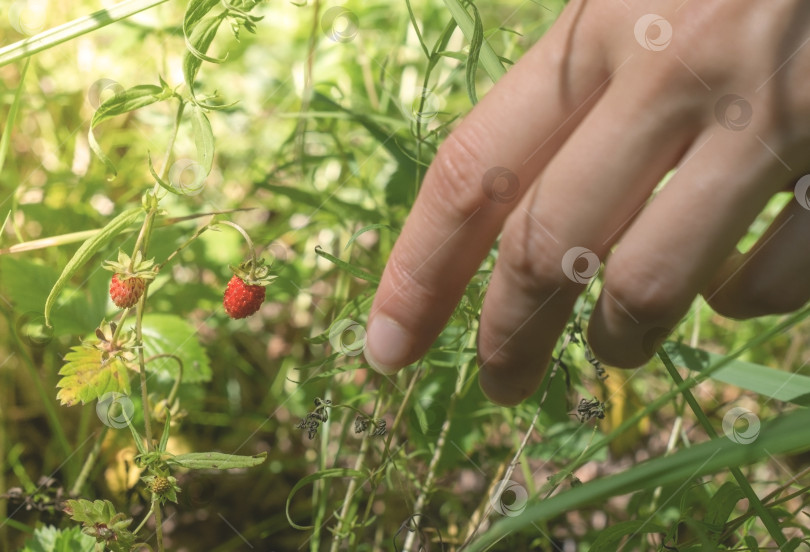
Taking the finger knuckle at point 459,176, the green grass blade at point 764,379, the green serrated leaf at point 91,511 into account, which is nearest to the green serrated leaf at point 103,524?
the green serrated leaf at point 91,511

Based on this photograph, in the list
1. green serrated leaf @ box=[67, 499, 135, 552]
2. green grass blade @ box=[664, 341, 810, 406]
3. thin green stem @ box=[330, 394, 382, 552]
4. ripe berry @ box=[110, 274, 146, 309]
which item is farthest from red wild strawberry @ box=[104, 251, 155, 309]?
green grass blade @ box=[664, 341, 810, 406]

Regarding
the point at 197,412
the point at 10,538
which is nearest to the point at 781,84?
the point at 197,412
